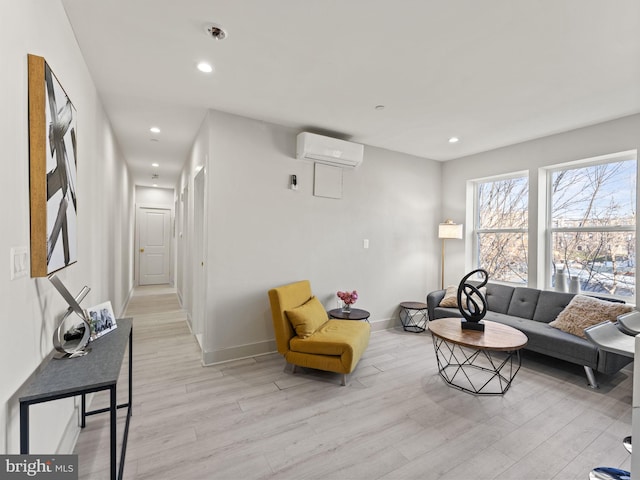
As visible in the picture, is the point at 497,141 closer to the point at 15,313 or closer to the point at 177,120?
the point at 177,120

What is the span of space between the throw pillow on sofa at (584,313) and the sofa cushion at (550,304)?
12 centimetres

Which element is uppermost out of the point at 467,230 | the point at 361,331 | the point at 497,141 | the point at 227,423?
the point at 497,141

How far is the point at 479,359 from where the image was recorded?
3.41 metres

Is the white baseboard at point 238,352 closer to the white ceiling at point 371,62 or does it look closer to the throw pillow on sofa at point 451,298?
the throw pillow on sofa at point 451,298

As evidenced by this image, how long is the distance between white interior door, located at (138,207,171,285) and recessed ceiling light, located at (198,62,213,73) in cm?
695

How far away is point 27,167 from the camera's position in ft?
4.04

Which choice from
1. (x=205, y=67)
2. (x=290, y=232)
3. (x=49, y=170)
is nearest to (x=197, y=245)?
(x=290, y=232)

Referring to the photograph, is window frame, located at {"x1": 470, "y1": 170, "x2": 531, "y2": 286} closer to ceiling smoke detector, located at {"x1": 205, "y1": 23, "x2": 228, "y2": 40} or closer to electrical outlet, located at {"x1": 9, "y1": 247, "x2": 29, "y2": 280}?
ceiling smoke detector, located at {"x1": 205, "y1": 23, "x2": 228, "y2": 40}

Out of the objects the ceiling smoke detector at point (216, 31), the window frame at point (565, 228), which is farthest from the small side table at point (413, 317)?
the ceiling smoke detector at point (216, 31)

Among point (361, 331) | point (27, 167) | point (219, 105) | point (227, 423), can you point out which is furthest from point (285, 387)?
point (219, 105)

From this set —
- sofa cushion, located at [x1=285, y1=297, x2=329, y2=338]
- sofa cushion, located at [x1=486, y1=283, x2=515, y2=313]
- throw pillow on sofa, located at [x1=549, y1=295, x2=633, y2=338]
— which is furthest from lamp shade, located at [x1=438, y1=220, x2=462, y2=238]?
sofa cushion, located at [x1=285, y1=297, x2=329, y2=338]

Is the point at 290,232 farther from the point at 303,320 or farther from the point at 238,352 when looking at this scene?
the point at 238,352

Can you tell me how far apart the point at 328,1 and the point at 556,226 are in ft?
12.4

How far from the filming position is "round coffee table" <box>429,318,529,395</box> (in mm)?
2500
